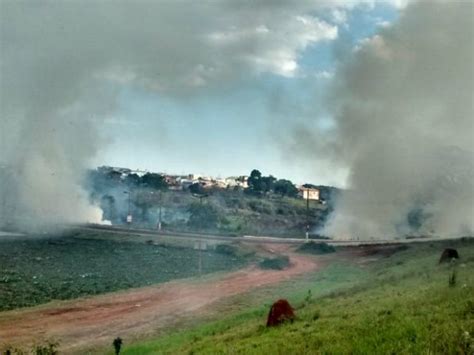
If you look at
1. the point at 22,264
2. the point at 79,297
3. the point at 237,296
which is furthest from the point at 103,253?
the point at 237,296

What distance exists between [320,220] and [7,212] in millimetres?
76603

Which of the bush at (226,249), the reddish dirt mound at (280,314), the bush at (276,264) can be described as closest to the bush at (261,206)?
the bush at (226,249)

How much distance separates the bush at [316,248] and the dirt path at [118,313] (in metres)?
22.1

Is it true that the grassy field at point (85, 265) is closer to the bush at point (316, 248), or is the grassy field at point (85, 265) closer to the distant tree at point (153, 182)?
the bush at point (316, 248)

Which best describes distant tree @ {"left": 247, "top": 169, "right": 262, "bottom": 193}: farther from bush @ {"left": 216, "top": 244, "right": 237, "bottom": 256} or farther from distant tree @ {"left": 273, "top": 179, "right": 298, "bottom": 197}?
bush @ {"left": 216, "top": 244, "right": 237, "bottom": 256}

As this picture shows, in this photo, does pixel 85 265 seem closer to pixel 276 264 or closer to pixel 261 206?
pixel 276 264

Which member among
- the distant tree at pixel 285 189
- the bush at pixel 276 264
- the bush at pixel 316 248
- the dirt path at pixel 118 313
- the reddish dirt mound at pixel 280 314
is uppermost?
the distant tree at pixel 285 189

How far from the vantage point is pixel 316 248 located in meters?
74.5

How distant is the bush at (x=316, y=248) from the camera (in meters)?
73.4

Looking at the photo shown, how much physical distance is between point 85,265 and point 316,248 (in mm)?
32162

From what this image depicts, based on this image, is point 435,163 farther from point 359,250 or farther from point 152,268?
point 152,268

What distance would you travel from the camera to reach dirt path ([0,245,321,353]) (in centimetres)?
3000

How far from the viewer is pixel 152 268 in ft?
202

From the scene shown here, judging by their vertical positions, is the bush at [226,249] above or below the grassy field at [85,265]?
above
